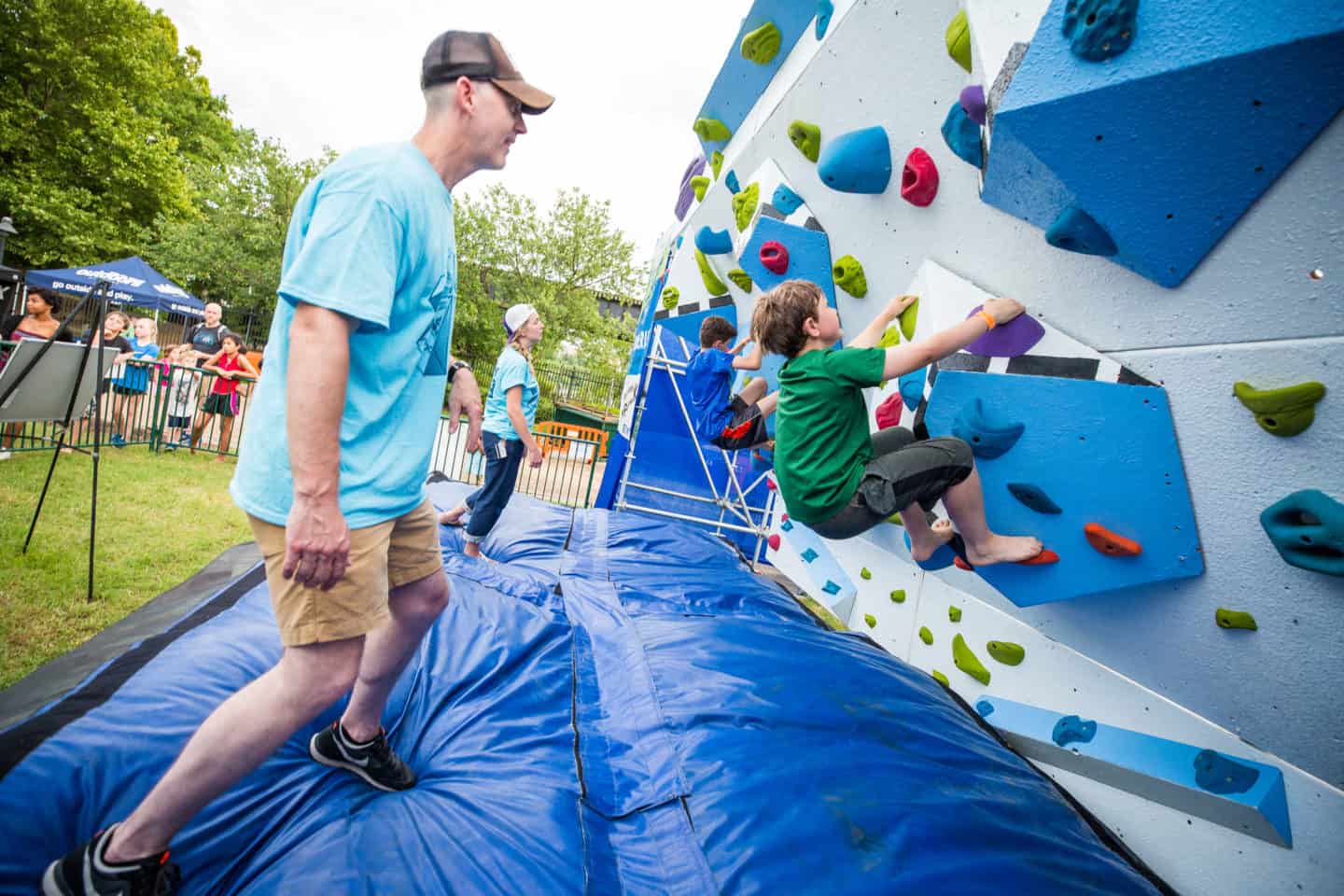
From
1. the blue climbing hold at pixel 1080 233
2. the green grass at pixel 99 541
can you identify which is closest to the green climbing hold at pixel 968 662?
the blue climbing hold at pixel 1080 233

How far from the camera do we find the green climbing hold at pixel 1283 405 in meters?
1.23

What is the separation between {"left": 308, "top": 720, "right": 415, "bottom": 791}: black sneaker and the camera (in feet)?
4.96

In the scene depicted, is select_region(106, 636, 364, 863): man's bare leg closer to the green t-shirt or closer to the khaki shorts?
the khaki shorts

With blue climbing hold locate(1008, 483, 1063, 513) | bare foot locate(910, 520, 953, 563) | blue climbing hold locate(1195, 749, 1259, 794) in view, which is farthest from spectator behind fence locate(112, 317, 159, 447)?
blue climbing hold locate(1195, 749, 1259, 794)

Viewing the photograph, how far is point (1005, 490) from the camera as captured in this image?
2.18 metres

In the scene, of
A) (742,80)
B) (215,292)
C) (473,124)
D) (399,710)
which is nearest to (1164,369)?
(473,124)

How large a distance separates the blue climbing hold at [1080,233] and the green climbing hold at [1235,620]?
39.3 inches

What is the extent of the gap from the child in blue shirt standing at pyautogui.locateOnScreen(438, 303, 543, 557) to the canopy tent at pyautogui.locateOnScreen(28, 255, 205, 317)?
1159 cm

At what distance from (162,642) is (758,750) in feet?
6.31

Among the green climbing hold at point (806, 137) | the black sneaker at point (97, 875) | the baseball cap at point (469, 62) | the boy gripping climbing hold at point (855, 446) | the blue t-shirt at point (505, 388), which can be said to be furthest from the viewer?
the blue t-shirt at point (505, 388)

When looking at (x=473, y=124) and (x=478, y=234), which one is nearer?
(x=473, y=124)

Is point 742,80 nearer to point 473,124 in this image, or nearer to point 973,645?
point 473,124

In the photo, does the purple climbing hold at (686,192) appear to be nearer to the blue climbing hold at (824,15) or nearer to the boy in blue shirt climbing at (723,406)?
the boy in blue shirt climbing at (723,406)

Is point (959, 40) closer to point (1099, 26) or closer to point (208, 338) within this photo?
point (1099, 26)
